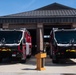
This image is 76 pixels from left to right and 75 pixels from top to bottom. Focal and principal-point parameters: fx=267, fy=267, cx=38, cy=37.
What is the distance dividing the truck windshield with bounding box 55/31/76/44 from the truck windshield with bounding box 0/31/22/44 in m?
2.82

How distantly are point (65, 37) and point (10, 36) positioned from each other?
4.05 m

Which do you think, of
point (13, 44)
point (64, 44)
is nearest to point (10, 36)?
point (13, 44)

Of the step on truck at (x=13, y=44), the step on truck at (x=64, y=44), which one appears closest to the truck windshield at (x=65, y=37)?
the step on truck at (x=64, y=44)

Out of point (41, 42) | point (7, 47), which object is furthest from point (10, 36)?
point (41, 42)

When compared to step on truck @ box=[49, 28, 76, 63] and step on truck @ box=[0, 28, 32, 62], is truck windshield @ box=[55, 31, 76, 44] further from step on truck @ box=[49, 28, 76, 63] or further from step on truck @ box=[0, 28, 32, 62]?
step on truck @ box=[0, 28, 32, 62]

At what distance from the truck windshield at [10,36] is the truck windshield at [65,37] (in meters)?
2.82

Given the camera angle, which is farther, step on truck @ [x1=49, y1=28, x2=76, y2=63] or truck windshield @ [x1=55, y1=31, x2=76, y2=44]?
truck windshield @ [x1=55, y1=31, x2=76, y2=44]

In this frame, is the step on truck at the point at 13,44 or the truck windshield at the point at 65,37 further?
the truck windshield at the point at 65,37

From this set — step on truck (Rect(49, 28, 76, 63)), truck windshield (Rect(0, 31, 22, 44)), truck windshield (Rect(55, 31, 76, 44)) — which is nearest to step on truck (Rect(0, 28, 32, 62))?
truck windshield (Rect(0, 31, 22, 44))

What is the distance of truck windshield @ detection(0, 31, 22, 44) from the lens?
63.5ft

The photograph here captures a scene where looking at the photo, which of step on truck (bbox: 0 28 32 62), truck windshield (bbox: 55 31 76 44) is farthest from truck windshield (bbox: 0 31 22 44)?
truck windshield (bbox: 55 31 76 44)

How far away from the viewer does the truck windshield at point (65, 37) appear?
1938 centimetres

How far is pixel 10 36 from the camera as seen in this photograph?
1962cm

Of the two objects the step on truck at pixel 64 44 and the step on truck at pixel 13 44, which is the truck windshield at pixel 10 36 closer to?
the step on truck at pixel 13 44
